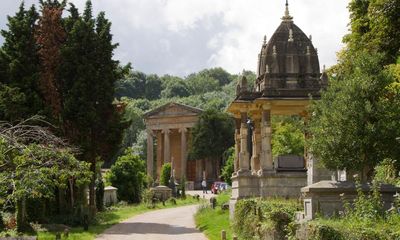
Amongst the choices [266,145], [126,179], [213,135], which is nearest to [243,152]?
[266,145]

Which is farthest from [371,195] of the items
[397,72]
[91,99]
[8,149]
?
[91,99]

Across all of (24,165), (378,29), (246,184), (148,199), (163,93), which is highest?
(163,93)

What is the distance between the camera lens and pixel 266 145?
96.3ft

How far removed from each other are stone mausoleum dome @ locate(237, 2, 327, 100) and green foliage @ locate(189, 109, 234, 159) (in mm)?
53818

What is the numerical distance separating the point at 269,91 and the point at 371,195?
601 inches

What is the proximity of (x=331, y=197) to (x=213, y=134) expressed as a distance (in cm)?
7122

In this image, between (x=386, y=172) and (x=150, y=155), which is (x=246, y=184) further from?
(x=150, y=155)

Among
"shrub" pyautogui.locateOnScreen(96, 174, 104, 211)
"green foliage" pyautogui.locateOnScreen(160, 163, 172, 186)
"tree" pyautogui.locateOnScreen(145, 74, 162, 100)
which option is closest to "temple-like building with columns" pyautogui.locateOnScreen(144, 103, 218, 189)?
"green foliage" pyautogui.locateOnScreen(160, 163, 172, 186)

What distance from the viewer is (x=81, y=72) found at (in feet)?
116

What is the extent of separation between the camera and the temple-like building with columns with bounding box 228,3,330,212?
1134 inches

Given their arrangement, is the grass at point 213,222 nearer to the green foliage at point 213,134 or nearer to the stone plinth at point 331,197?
the stone plinth at point 331,197

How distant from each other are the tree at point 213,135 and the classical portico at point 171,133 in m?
7.44

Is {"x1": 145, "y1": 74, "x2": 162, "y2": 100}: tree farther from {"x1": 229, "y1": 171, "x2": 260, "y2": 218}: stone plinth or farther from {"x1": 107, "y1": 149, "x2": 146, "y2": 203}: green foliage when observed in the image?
{"x1": 229, "y1": 171, "x2": 260, "y2": 218}: stone plinth

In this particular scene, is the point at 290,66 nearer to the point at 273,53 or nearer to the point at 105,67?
the point at 273,53
